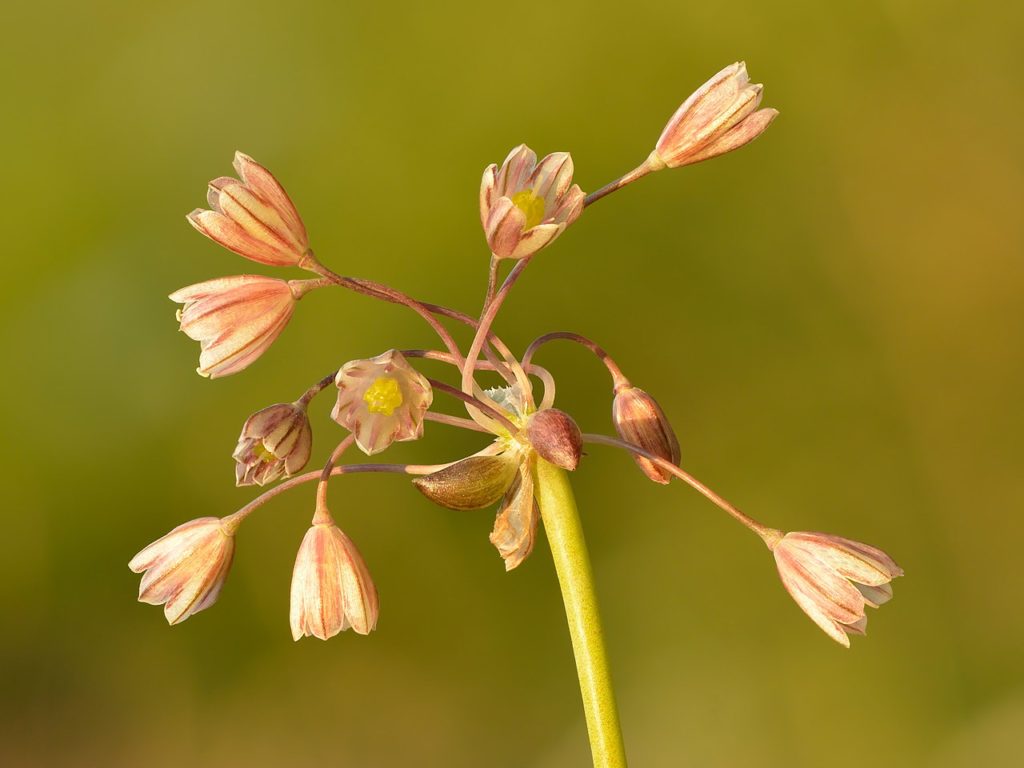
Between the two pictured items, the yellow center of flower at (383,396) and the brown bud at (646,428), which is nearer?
the yellow center of flower at (383,396)

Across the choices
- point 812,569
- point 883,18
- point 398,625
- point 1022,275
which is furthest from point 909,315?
point 812,569

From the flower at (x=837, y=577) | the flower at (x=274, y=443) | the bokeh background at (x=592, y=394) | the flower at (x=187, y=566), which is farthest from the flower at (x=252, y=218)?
the bokeh background at (x=592, y=394)

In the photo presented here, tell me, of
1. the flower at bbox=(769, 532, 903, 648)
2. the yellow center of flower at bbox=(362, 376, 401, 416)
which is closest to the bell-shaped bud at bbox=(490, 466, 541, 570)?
the yellow center of flower at bbox=(362, 376, 401, 416)

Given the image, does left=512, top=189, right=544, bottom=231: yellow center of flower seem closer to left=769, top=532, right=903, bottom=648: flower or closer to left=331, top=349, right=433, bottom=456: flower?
left=331, top=349, right=433, bottom=456: flower

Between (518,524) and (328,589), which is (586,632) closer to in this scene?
(518,524)

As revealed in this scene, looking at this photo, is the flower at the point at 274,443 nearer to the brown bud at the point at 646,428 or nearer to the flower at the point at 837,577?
the brown bud at the point at 646,428

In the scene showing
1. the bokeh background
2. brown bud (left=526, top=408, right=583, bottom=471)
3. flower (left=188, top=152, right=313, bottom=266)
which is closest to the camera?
brown bud (left=526, top=408, right=583, bottom=471)

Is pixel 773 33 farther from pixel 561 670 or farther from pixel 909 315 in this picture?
pixel 561 670
